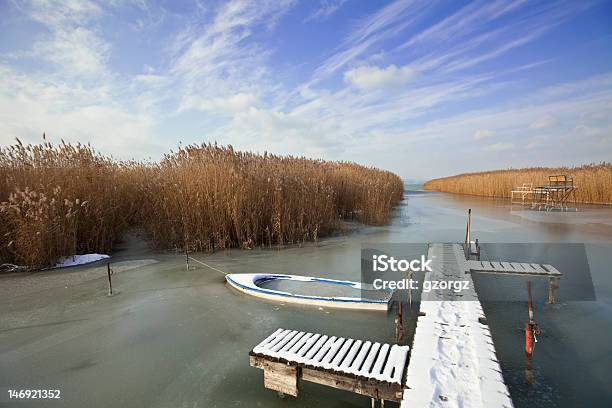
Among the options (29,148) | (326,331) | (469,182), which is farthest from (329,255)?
(469,182)

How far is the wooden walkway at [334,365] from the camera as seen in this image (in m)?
2.14

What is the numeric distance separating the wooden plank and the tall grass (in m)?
5.12

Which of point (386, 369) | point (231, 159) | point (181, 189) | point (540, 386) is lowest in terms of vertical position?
point (540, 386)

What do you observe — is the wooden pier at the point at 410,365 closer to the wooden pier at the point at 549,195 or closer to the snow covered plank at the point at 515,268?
the snow covered plank at the point at 515,268

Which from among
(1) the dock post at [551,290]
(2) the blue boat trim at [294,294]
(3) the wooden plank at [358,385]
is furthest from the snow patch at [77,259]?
(1) the dock post at [551,290]

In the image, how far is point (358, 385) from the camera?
2168 mm

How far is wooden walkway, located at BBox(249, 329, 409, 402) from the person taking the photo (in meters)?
2.14

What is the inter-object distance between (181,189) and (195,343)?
439 centimetres

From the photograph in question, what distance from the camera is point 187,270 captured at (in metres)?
5.62

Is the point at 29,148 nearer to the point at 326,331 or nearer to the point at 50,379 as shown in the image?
the point at 50,379

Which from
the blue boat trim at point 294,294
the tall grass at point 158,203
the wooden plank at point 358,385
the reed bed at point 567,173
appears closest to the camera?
the wooden plank at point 358,385

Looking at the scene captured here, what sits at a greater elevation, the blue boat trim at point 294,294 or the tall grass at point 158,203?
the tall grass at point 158,203

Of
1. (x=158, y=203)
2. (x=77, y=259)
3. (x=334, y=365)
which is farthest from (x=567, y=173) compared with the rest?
(x=77, y=259)

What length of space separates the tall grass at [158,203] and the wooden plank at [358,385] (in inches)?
202
